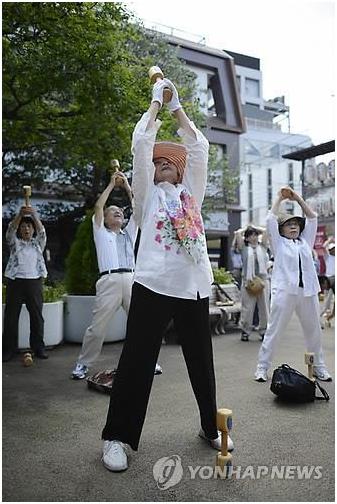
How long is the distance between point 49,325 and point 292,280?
2985mm

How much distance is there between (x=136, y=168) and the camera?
2318 mm

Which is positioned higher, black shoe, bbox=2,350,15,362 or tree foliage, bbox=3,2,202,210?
tree foliage, bbox=3,2,202,210

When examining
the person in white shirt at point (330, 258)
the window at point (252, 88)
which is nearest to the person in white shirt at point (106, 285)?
the person in white shirt at point (330, 258)

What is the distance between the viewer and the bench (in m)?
6.47

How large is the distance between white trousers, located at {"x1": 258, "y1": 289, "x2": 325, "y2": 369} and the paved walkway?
322 millimetres

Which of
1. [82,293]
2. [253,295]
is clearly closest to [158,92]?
[82,293]

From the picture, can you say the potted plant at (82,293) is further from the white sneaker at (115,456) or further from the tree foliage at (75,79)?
the white sneaker at (115,456)

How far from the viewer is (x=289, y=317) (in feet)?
12.6

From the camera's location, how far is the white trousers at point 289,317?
12.4 ft

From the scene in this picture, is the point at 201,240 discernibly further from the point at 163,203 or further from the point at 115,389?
the point at 115,389

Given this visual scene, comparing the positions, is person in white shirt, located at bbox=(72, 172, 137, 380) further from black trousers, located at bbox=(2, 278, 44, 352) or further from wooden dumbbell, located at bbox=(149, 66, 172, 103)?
wooden dumbbell, located at bbox=(149, 66, 172, 103)

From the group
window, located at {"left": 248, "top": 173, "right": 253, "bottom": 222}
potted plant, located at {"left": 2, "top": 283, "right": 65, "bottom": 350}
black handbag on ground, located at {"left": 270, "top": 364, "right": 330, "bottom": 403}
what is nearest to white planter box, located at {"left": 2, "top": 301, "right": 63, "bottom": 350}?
potted plant, located at {"left": 2, "top": 283, "right": 65, "bottom": 350}

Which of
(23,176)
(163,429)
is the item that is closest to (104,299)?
(163,429)
